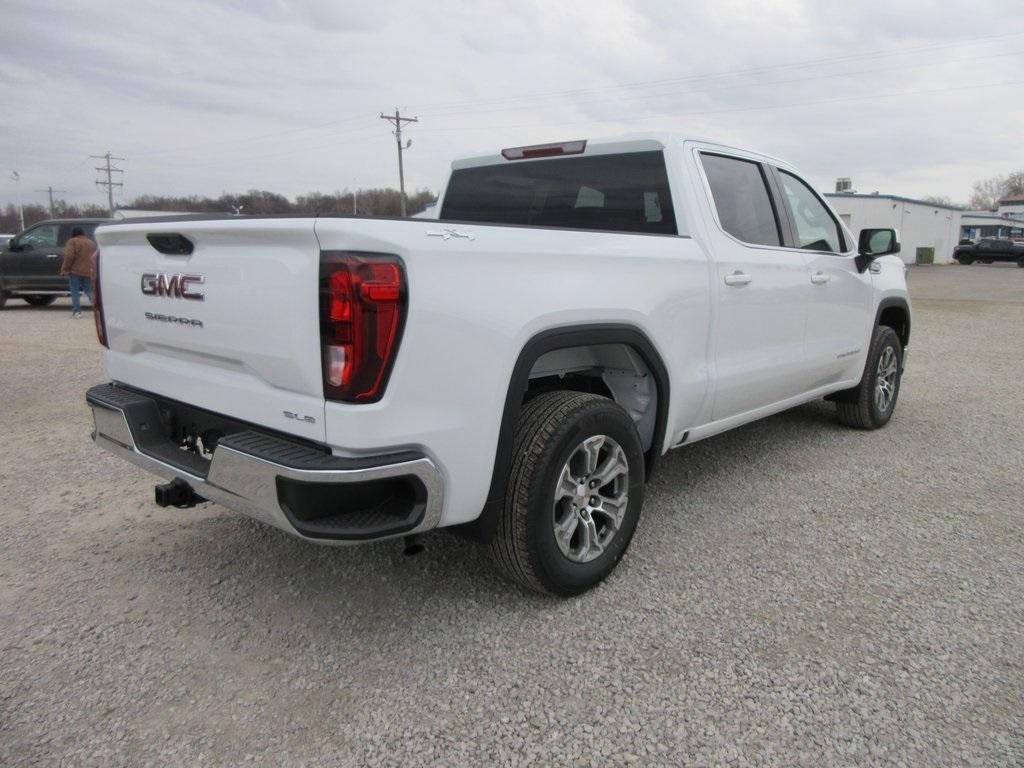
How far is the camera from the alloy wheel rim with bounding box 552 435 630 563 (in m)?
2.84

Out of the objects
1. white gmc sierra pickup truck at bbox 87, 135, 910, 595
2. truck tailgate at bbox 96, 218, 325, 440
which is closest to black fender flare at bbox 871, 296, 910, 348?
white gmc sierra pickup truck at bbox 87, 135, 910, 595

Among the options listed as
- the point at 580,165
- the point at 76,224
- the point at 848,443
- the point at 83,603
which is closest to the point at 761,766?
the point at 83,603

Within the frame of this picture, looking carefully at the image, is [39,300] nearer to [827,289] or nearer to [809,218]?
[809,218]

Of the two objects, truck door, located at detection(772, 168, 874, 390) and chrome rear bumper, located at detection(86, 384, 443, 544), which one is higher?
truck door, located at detection(772, 168, 874, 390)

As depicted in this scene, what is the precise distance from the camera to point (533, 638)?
269cm

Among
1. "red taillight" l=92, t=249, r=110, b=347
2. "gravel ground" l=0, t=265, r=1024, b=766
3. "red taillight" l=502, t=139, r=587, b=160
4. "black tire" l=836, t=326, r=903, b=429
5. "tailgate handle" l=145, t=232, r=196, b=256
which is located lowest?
"gravel ground" l=0, t=265, r=1024, b=766

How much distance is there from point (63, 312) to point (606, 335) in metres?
16.1

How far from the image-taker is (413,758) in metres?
2.10

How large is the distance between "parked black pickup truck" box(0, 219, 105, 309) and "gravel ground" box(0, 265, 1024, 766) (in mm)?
13036

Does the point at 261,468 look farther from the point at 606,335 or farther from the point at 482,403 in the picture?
the point at 606,335

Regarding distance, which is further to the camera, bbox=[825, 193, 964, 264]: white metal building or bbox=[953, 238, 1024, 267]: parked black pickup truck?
bbox=[825, 193, 964, 264]: white metal building

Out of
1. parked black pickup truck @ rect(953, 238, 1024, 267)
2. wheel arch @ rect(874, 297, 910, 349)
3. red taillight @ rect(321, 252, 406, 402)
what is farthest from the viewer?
parked black pickup truck @ rect(953, 238, 1024, 267)

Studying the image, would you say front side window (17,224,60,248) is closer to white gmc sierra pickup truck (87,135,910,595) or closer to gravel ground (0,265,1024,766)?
gravel ground (0,265,1024,766)

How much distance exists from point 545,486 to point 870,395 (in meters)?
3.76
